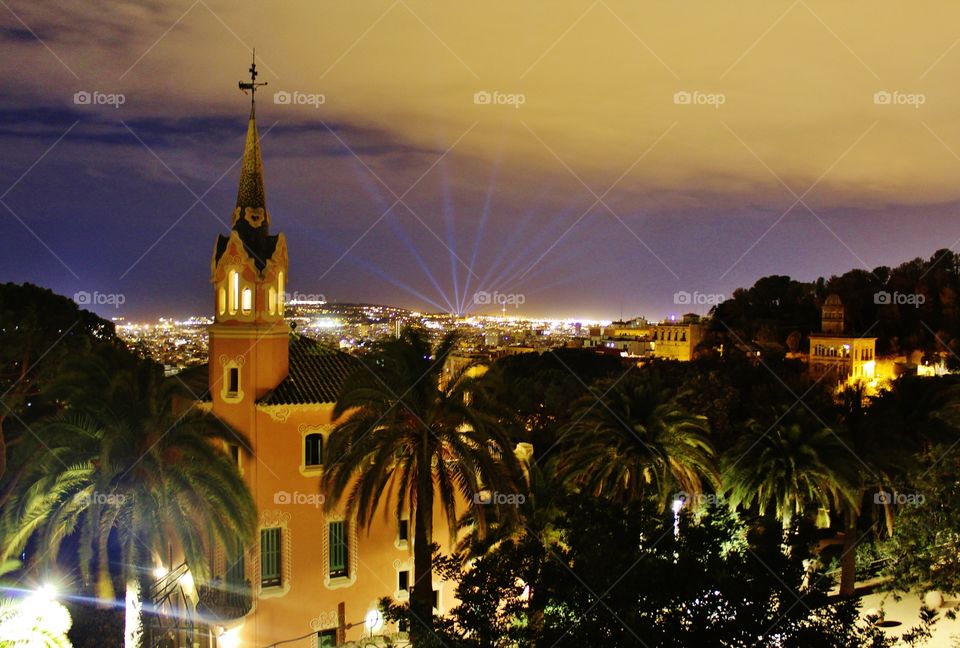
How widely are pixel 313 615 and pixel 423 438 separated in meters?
6.64

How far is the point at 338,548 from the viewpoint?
19281 millimetres

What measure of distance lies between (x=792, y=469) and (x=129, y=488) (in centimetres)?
1630

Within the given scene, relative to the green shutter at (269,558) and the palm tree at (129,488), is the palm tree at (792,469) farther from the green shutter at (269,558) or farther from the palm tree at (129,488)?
the palm tree at (129,488)

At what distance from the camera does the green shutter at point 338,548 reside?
63.0ft

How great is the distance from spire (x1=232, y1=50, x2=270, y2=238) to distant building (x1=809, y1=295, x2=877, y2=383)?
2094 inches

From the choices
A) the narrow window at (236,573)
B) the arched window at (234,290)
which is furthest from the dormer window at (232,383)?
the narrow window at (236,573)

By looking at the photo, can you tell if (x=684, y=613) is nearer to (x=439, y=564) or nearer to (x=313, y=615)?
(x=439, y=564)

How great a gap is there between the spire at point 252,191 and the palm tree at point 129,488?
540 cm

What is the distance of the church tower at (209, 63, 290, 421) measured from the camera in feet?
61.3

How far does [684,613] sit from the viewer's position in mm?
8828

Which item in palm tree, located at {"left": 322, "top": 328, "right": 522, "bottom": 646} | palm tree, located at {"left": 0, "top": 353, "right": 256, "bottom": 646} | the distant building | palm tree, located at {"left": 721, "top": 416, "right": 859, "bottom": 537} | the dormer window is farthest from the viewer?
the distant building

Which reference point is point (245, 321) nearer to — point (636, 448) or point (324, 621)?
point (324, 621)

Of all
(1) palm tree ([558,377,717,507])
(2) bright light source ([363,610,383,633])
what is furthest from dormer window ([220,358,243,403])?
(1) palm tree ([558,377,717,507])

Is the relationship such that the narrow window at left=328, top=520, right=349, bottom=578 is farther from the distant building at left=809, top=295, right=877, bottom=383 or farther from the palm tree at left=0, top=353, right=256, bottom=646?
the distant building at left=809, top=295, right=877, bottom=383
